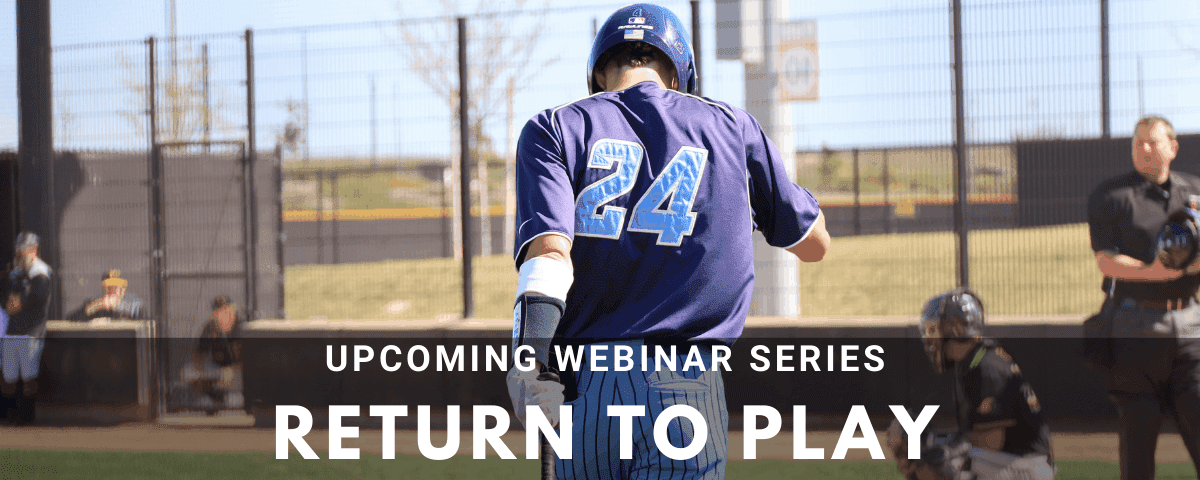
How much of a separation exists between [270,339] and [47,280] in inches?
99.2

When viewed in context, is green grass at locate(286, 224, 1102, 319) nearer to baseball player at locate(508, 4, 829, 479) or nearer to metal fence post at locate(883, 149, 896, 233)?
metal fence post at locate(883, 149, 896, 233)

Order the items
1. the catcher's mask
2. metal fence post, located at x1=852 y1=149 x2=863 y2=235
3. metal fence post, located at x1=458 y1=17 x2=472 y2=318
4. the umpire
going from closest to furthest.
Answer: the catcher's mask, the umpire, metal fence post, located at x1=458 y1=17 x2=472 y2=318, metal fence post, located at x1=852 y1=149 x2=863 y2=235

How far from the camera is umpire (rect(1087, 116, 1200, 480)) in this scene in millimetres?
5355

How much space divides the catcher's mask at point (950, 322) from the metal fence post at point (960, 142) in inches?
163

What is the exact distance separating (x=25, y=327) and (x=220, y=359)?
6.46ft

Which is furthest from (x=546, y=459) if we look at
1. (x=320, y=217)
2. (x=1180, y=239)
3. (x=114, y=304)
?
(x=320, y=217)

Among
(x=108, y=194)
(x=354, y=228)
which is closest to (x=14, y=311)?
(x=108, y=194)

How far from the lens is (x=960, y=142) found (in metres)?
8.43

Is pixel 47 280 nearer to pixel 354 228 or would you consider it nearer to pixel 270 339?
pixel 270 339

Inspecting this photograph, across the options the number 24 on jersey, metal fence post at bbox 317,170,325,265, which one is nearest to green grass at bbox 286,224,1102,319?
metal fence post at bbox 317,170,325,265

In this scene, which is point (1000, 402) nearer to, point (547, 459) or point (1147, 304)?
point (1147, 304)

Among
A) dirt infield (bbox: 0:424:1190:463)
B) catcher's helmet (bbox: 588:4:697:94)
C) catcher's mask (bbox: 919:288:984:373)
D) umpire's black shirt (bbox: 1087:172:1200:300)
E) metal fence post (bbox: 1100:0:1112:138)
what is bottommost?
dirt infield (bbox: 0:424:1190:463)
